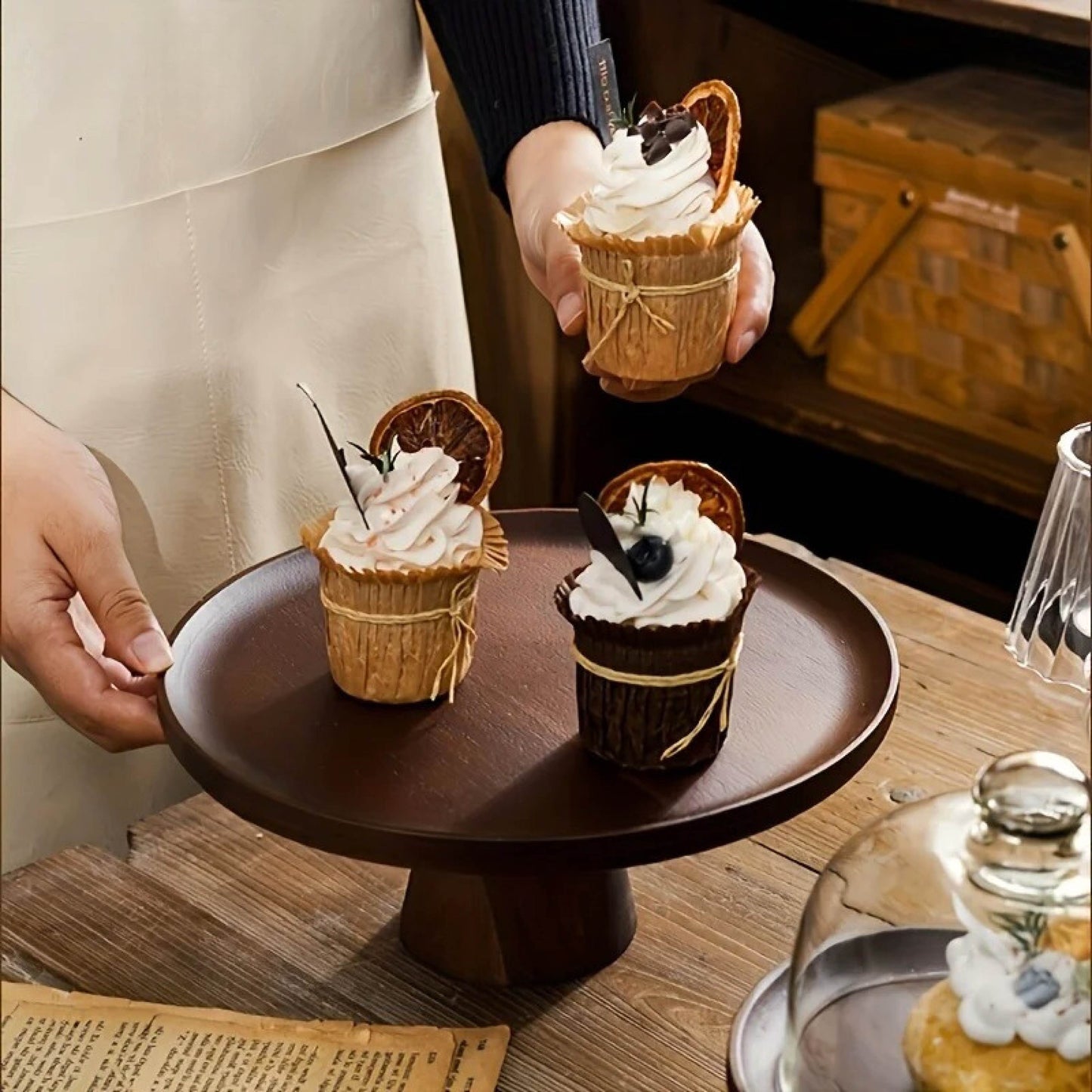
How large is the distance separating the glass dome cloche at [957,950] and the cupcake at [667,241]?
45 cm

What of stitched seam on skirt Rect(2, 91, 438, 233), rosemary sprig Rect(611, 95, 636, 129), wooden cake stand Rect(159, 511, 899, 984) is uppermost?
rosemary sprig Rect(611, 95, 636, 129)

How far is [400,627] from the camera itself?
1.06 metres

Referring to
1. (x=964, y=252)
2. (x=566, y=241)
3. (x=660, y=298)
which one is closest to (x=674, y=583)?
(x=660, y=298)

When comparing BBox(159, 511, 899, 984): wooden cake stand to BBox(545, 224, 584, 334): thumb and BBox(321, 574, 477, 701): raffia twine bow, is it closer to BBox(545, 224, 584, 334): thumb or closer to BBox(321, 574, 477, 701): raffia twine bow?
BBox(321, 574, 477, 701): raffia twine bow

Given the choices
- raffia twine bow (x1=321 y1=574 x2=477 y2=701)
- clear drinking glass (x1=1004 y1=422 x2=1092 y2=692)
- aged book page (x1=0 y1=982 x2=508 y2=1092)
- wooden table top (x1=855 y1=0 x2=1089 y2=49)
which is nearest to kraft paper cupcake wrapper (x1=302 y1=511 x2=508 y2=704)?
raffia twine bow (x1=321 y1=574 x2=477 y2=701)

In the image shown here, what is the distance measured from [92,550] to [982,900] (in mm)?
561

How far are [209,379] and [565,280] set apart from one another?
0.99 feet

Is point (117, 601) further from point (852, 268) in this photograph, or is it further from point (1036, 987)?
point (852, 268)

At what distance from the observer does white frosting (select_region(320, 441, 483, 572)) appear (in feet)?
3.49

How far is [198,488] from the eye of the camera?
4.49 feet

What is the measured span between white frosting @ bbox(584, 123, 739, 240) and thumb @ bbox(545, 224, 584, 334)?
64 mm

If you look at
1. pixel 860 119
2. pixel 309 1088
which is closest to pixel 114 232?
pixel 309 1088

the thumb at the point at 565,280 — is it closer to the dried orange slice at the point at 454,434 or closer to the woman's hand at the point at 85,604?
the dried orange slice at the point at 454,434

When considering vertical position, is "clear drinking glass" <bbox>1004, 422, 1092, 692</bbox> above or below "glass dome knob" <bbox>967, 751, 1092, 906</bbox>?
below
